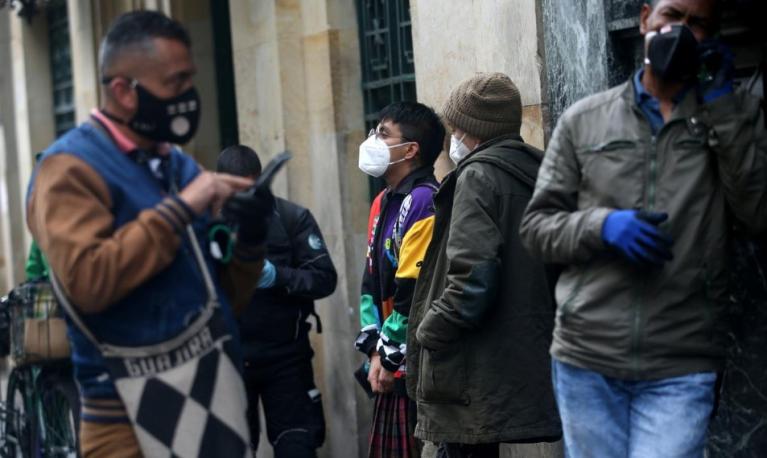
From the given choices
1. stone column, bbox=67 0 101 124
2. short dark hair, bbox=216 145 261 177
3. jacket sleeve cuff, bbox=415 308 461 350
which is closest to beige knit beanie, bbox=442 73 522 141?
jacket sleeve cuff, bbox=415 308 461 350

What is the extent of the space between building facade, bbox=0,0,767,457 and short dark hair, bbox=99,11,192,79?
6.75 feet

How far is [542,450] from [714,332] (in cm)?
236

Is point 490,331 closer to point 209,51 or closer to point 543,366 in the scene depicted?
point 543,366

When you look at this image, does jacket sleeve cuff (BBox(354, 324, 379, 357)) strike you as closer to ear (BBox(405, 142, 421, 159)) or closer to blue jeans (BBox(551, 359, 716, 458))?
ear (BBox(405, 142, 421, 159))

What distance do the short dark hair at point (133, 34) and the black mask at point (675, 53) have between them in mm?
1339

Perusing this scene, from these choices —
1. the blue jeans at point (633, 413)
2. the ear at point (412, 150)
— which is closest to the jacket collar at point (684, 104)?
the blue jeans at point (633, 413)

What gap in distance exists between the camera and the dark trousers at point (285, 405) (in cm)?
683

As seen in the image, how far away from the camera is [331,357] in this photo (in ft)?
28.8

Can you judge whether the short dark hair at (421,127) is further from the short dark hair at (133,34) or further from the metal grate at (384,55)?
the short dark hair at (133,34)

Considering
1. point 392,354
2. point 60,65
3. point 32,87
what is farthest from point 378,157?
point 32,87

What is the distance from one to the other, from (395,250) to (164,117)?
7.36ft

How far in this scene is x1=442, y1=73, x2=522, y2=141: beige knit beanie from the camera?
552cm

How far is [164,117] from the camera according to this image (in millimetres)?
4062

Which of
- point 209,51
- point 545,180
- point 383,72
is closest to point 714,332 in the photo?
point 545,180
